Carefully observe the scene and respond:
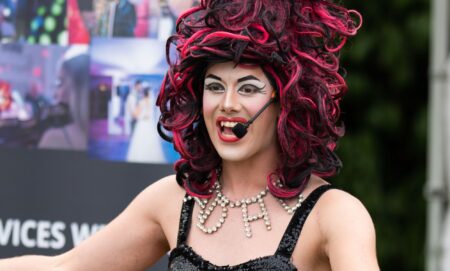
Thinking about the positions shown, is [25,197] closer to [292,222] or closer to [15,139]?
[15,139]

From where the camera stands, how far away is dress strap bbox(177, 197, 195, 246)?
3.21 meters

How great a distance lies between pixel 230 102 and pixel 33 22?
1.22 m

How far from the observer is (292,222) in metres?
3.11

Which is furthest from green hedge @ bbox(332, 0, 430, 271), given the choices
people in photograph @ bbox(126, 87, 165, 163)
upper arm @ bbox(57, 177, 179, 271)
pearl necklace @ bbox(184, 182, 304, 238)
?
pearl necklace @ bbox(184, 182, 304, 238)

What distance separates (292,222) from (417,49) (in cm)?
359

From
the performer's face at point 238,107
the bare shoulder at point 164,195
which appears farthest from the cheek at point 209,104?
the bare shoulder at point 164,195

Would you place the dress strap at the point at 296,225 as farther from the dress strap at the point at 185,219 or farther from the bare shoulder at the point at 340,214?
the dress strap at the point at 185,219

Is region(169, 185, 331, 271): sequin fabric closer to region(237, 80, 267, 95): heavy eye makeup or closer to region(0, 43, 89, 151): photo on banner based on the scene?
region(237, 80, 267, 95): heavy eye makeup

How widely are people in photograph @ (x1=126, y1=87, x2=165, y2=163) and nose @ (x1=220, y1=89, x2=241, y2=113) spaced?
0.92 metres

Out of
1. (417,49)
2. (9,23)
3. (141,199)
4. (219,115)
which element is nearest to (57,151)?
(9,23)

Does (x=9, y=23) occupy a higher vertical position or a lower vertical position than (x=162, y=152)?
higher

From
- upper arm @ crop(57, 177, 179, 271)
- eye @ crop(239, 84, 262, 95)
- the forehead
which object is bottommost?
upper arm @ crop(57, 177, 179, 271)

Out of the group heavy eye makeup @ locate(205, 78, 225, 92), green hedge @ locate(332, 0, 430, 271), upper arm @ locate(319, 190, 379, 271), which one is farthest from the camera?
green hedge @ locate(332, 0, 430, 271)

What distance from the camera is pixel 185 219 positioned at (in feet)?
10.6
